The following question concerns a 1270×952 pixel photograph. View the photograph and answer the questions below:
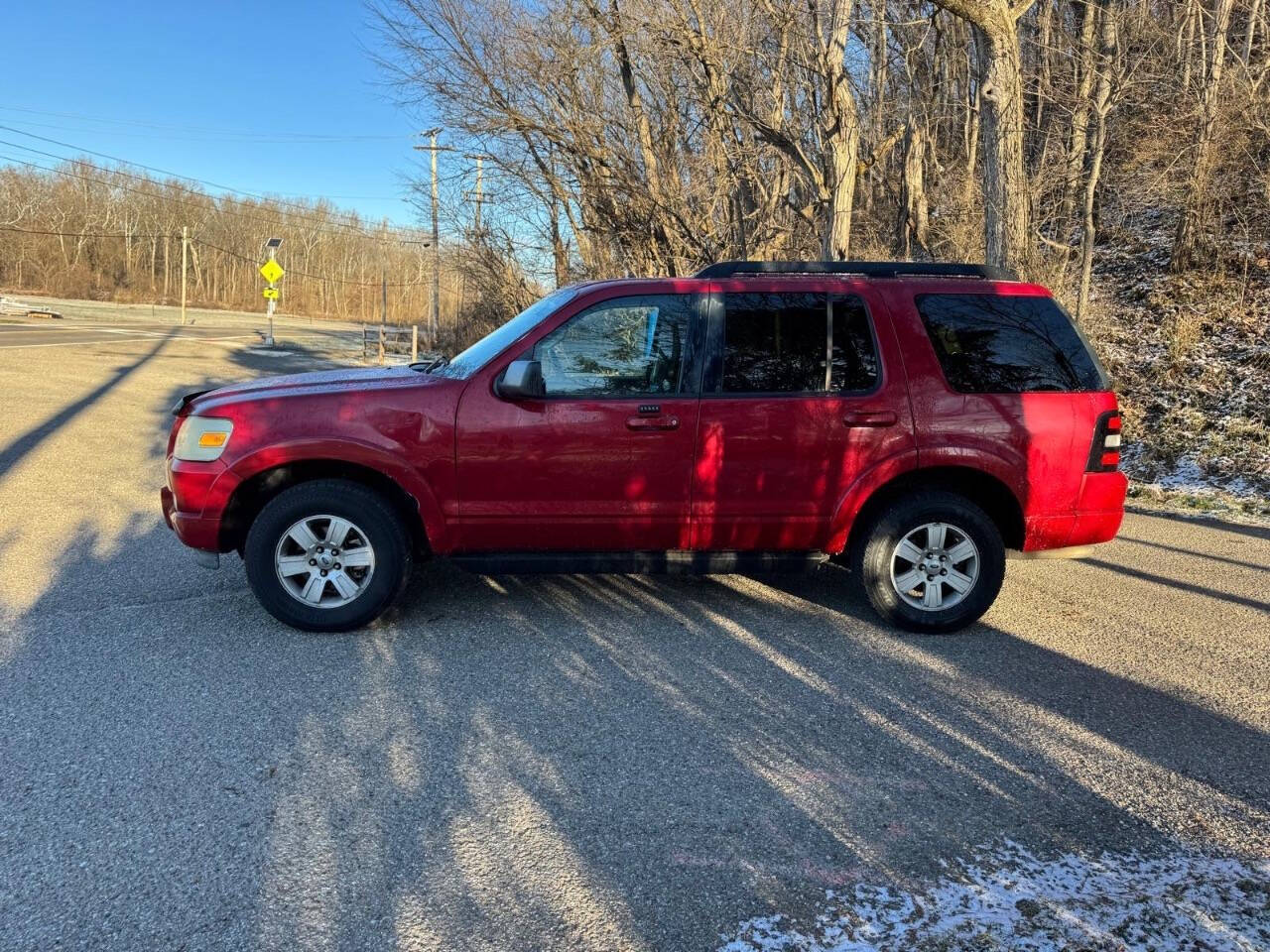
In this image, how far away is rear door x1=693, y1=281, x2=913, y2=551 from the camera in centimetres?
455

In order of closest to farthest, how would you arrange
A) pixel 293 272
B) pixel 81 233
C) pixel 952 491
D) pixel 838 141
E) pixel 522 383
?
pixel 522 383, pixel 952 491, pixel 838 141, pixel 81 233, pixel 293 272

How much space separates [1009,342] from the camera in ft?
15.5

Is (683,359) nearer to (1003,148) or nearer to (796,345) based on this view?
(796,345)

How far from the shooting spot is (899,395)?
4617 millimetres

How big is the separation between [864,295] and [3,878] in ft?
14.5

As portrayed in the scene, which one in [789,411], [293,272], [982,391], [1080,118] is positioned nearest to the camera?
[789,411]

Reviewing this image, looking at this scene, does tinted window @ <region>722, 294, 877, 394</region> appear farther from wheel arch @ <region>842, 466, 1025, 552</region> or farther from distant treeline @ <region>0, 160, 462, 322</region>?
distant treeline @ <region>0, 160, 462, 322</region>

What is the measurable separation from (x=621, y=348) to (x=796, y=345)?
963mm

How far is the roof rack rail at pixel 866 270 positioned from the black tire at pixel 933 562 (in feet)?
4.14

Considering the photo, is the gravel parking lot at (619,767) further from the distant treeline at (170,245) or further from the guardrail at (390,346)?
the distant treeline at (170,245)

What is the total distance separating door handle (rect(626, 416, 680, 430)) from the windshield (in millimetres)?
770

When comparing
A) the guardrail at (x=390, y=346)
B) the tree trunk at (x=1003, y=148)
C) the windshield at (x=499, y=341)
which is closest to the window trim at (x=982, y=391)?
the windshield at (x=499, y=341)

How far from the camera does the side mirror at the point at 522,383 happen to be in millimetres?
4320

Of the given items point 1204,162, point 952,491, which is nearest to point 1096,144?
point 1204,162
